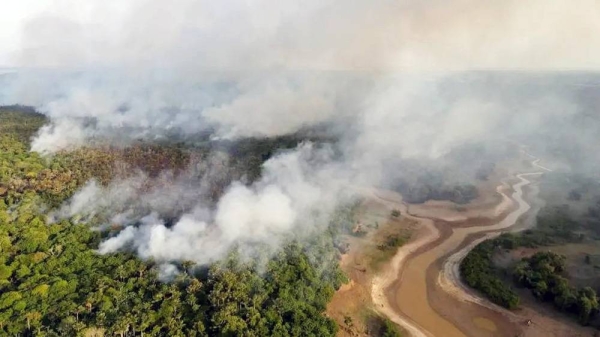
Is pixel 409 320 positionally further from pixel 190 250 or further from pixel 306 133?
pixel 306 133

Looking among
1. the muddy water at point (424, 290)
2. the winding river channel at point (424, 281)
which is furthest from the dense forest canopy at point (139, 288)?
the muddy water at point (424, 290)

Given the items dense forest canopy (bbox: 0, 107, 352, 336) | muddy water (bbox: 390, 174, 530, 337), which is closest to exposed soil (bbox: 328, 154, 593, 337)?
muddy water (bbox: 390, 174, 530, 337)

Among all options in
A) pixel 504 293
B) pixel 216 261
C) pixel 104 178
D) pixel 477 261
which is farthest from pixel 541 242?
pixel 104 178

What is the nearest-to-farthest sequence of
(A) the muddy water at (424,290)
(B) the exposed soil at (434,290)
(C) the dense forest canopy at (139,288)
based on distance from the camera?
1. (C) the dense forest canopy at (139,288)
2. (B) the exposed soil at (434,290)
3. (A) the muddy water at (424,290)

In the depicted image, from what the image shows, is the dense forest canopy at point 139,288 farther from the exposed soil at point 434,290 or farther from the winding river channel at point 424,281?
the winding river channel at point 424,281

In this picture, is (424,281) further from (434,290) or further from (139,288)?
(139,288)

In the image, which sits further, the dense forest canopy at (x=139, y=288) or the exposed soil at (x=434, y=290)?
the exposed soil at (x=434, y=290)

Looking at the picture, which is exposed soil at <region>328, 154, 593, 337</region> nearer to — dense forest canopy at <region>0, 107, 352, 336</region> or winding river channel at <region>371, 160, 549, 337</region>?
winding river channel at <region>371, 160, 549, 337</region>

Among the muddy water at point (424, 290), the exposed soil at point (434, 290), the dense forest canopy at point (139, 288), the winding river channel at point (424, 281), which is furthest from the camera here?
the winding river channel at point (424, 281)
